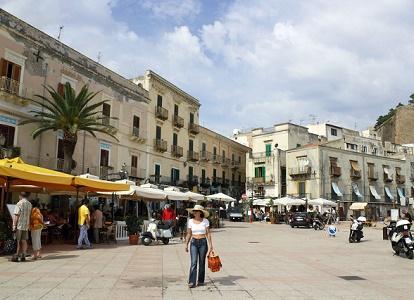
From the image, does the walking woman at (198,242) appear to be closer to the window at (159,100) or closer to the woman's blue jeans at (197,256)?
the woman's blue jeans at (197,256)

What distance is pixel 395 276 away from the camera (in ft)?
32.5

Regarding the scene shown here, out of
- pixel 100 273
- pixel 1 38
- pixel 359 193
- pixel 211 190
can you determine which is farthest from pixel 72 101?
pixel 359 193

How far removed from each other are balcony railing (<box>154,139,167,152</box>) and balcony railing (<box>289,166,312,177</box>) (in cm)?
1923

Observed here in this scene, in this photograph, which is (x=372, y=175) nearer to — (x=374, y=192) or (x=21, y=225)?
(x=374, y=192)

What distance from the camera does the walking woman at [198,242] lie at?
8000 mm

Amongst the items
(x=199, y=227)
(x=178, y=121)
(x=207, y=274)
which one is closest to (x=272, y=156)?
(x=178, y=121)

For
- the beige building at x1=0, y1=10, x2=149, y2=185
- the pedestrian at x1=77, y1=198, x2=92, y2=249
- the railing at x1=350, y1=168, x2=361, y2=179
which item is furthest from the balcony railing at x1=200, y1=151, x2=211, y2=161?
the pedestrian at x1=77, y1=198, x2=92, y2=249

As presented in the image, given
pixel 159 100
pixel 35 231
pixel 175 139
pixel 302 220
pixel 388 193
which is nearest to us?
pixel 35 231

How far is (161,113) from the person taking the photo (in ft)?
120

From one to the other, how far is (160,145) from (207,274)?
27.2 m

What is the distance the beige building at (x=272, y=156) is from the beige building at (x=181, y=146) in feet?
9.93

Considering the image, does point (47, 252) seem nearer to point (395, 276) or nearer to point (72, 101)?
point (395, 276)

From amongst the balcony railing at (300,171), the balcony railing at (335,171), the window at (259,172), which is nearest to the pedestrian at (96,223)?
the balcony railing at (300,171)

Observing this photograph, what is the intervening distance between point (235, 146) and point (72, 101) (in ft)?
108
